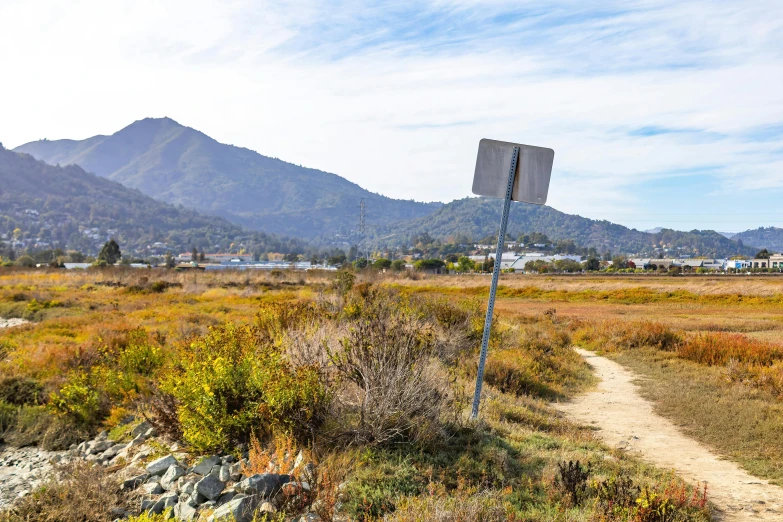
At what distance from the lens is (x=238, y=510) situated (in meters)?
4.00

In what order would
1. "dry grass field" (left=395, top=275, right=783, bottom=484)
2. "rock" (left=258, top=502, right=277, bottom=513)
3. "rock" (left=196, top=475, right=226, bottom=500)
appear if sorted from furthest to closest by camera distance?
"dry grass field" (left=395, top=275, right=783, bottom=484) < "rock" (left=196, top=475, right=226, bottom=500) < "rock" (left=258, top=502, right=277, bottom=513)

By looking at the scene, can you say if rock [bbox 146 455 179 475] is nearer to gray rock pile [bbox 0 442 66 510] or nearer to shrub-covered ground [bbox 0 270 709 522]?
shrub-covered ground [bbox 0 270 709 522]

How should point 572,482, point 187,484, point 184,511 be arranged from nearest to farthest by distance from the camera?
point 184,511 < point 572,482 < point 187,484

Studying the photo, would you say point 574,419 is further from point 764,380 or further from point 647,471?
point 764,380

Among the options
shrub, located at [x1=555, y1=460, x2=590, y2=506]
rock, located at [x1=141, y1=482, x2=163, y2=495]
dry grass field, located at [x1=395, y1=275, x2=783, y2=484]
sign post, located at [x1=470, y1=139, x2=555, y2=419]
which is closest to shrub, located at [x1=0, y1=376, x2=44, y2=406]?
rock, located at [x1=141, y1=482, x2=163, y2=495]

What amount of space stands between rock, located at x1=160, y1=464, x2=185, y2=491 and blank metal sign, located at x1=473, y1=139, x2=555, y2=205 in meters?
3.98

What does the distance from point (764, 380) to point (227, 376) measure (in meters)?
9.54

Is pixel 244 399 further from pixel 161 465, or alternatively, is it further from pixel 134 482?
pixel 134 482

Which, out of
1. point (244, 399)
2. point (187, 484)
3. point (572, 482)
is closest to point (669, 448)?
point (572, 482)

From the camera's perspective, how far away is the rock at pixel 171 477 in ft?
16.5

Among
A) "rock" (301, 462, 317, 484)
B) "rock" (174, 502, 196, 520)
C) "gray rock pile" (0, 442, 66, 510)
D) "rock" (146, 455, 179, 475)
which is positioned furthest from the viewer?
"gray rock pile" (0, 442, 66, 510)

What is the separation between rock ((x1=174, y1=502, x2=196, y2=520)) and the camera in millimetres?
4249

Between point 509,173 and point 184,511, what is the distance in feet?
14.1

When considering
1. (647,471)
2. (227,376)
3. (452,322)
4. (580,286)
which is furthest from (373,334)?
(580,286)
